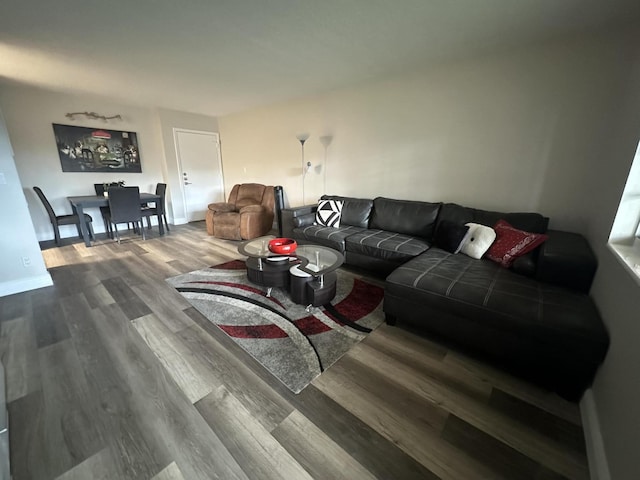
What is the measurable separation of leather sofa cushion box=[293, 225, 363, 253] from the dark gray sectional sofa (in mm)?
502

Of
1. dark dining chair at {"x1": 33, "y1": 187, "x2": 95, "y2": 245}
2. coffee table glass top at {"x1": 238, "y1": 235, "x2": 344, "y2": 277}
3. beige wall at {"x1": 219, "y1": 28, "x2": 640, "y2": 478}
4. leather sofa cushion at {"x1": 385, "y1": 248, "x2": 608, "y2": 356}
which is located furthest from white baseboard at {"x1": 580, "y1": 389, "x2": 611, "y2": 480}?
dark dining chair at {"x1": 33, "y1": 187, "x2": 95, "y2": 245}

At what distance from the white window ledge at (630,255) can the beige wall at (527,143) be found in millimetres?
64

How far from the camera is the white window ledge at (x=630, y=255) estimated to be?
123 centimetres

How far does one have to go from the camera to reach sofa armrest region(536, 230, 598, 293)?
1725 mm

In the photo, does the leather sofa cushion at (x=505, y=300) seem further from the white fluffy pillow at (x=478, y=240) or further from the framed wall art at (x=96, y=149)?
the framed wall art at (x=96, y=149)

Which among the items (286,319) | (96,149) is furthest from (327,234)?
(96,149)

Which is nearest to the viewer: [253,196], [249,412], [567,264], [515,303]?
[249,412]

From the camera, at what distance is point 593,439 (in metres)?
1.18

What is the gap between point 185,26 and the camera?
6.89ft

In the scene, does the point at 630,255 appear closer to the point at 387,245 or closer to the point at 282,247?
the point at 387,245

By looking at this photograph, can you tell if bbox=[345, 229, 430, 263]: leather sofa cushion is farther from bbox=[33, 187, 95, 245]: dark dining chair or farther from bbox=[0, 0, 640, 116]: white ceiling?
bbox=[33, 187, 95, 245]: dark dining chair

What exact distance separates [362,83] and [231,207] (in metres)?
3.26

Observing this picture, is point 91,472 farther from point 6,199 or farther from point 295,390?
point 6,199

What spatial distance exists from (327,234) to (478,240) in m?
1.67
